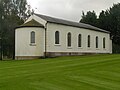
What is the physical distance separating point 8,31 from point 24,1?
37.7ft

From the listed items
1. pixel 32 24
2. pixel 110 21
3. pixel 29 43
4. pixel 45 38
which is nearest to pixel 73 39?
pixel 45 38

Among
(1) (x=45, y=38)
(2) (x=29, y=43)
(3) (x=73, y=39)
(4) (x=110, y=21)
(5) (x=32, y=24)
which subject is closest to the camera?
(2) (x=29, y=43)

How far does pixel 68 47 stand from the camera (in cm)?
4834

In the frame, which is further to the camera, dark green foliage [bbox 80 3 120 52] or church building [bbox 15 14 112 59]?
dark green foliage [bbox 80 3 120 52]

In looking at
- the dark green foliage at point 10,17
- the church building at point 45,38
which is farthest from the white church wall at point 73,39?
the dark green foliage at point 10,17

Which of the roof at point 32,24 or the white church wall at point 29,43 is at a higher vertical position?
the roof at point 32,24

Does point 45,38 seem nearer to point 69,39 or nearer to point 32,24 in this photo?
point 32,24

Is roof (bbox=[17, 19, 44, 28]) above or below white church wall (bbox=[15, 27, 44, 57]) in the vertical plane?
above

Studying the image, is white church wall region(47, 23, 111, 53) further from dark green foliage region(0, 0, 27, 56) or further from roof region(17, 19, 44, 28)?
dark green foliage region(0, 0, 27, 56)

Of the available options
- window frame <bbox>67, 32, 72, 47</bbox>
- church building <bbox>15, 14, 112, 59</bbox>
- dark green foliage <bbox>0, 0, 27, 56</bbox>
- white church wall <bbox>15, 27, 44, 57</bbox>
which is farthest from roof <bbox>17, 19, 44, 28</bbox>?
dark green foliage <bbox>0, 0, 27, 56</bbox>

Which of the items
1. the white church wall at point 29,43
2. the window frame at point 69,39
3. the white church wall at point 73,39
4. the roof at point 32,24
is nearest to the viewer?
the white church wall at point 29,43

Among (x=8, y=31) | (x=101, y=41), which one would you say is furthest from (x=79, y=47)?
(x=8, y=31)

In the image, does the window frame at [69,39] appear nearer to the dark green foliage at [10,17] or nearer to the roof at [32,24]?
the roof at [32,24]

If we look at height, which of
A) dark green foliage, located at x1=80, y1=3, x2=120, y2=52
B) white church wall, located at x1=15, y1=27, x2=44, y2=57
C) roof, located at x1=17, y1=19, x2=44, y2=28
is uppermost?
dark green foliage, located at x1=80, y1=3, x2=120, y2=52
